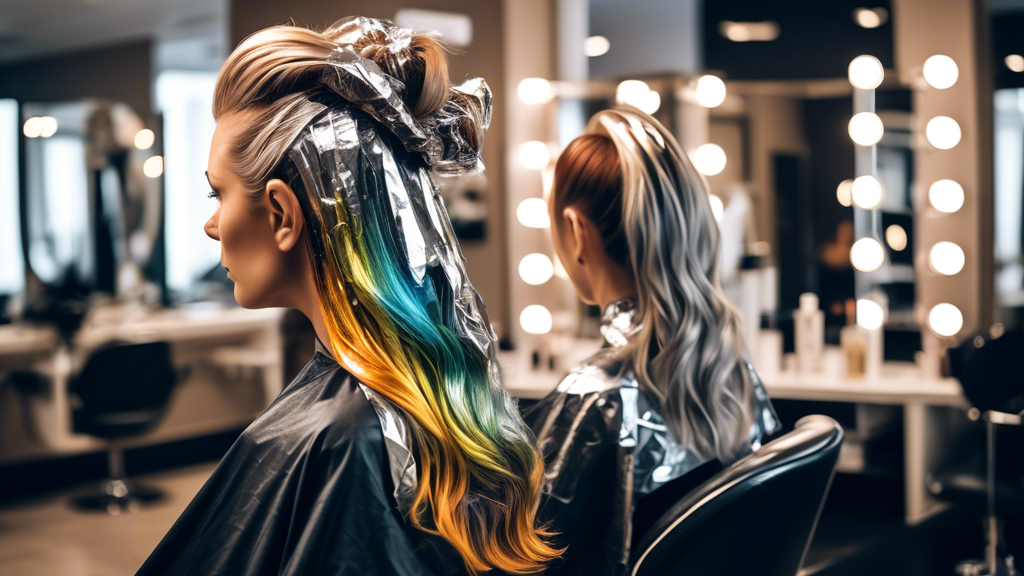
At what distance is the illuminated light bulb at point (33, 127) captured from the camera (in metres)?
3.82

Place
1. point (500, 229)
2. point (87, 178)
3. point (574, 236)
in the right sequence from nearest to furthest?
point (574, 236)
point (500, 229)
point (87, 178)

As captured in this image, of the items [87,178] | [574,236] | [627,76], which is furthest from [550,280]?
[87,178]

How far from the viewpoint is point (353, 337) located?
69 cm

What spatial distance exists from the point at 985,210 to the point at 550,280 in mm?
1611

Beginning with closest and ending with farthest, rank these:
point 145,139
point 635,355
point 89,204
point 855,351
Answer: point 635,355, point 855,351, point 89,204, point 145,139

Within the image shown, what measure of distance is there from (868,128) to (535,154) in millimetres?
1253

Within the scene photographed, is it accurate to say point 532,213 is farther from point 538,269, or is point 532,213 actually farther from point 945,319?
point 945,319

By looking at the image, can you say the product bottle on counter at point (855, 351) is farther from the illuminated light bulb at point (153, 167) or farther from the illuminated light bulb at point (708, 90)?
the illuminated light bulb at point (153, 167)

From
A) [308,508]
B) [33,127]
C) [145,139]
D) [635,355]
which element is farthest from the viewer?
[145,139]

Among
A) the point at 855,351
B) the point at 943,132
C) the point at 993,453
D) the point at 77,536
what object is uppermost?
the point at 943,132

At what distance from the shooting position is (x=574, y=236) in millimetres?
1228

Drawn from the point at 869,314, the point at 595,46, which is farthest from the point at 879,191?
the point at 595,46

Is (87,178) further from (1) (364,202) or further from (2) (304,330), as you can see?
(1) (364,202)

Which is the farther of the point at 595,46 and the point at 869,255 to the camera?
the point at 595,46
